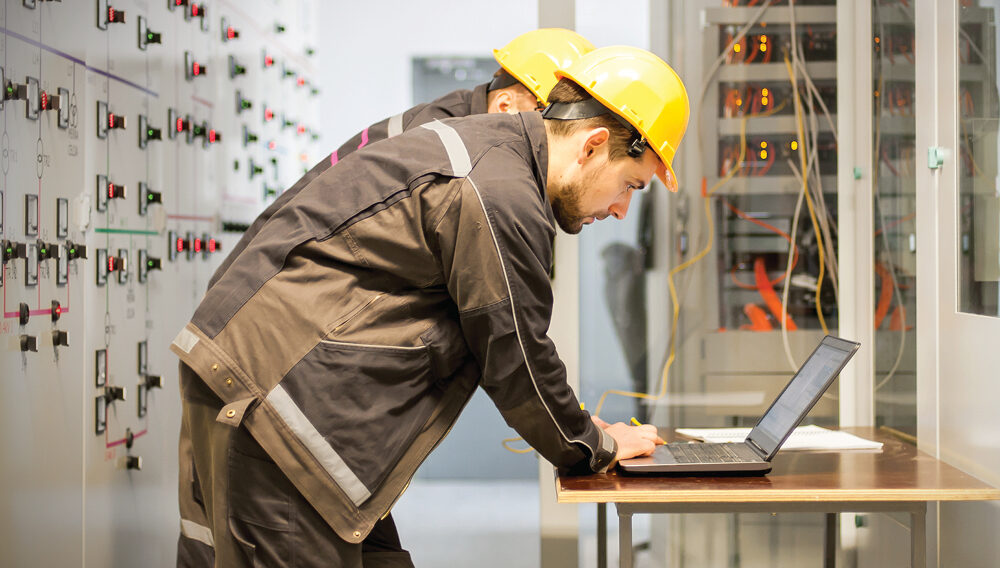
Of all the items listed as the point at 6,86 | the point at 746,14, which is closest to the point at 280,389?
the point at 6,86

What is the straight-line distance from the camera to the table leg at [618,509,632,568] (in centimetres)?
143

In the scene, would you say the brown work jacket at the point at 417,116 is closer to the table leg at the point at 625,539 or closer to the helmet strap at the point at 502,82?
the helmet strap at the point at 502,82

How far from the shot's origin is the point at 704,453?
63.1 inches

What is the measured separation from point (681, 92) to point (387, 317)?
638mm

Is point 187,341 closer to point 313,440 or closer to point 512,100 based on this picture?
point 313,440

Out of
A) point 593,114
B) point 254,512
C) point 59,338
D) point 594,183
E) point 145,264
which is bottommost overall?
point 254,512

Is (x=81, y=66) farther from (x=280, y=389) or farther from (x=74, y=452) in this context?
(x=280, y=389)

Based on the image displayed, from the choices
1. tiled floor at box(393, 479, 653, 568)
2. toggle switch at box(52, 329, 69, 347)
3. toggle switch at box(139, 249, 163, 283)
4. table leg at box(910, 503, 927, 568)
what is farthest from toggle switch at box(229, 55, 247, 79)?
table leg at box(910, 503, 927, 568)

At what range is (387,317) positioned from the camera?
1.24 m

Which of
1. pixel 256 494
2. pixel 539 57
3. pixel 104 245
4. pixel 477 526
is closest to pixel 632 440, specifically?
pixel 256 494

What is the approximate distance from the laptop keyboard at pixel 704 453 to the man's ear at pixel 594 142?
0.58m

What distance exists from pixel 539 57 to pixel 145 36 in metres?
1.10

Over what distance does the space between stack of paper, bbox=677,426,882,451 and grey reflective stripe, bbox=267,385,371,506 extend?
0.93 metres

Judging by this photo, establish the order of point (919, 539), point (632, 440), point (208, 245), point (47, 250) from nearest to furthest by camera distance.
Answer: point (919, 539) → point (632, 440) → point (47, 250) → point (208, 245)
